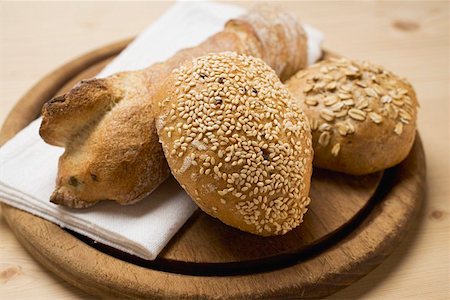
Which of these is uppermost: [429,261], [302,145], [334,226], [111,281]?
[302,145]

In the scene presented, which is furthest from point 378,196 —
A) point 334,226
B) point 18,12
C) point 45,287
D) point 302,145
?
point 18,12

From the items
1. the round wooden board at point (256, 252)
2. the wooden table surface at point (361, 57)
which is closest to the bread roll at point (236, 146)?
the round wooden board at point (256, 252)

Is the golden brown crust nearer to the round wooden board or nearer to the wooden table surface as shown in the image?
the round wooden board

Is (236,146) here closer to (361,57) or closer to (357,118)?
(357,118)

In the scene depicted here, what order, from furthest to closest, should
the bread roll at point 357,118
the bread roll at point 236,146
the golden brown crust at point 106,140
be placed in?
the bread roll at point 357,118 → the golden brown crust at point 106,140 → the bread roll at point 236,146

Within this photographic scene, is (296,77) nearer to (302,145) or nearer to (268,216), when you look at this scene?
(302,145)

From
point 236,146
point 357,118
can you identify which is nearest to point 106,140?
point 236,146

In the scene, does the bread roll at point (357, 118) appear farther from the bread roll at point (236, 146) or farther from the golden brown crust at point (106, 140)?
the golden brown crust at point (106, 140)
